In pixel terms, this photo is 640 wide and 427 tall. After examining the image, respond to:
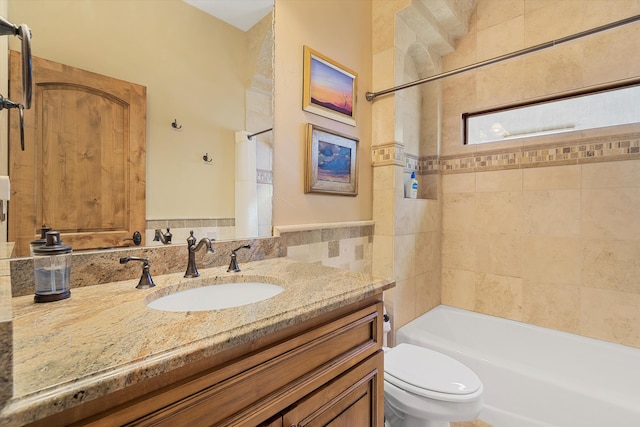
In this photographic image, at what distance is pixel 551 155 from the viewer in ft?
6.52

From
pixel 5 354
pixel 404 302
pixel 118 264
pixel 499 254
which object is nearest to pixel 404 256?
pixel 404 302

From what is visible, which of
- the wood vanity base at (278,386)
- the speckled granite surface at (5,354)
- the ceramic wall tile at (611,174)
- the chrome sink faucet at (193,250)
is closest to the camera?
the speckled granite surface at (5,354)

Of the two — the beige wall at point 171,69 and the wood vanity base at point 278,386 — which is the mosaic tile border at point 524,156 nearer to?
the beige wall at point 171,69

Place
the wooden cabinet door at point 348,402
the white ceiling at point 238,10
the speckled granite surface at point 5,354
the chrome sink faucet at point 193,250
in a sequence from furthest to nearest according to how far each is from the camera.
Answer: the white ceiling at point 238,10 → the chrome sink faucet at point 193,250 → the wooden cabinet door at point 348,402 → the speckled granite surface at point 5,354

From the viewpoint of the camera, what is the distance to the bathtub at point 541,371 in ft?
4.51

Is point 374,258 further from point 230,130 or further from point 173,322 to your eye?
point 173,322

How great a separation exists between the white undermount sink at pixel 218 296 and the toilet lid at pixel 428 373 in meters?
0.79

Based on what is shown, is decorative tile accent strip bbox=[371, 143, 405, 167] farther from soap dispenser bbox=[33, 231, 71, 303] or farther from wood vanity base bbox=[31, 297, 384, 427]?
soap dispenser bbox=[33, 231, 71, 303]

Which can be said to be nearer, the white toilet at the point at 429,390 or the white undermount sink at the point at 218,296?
the white undermount sink at the point at 218,296

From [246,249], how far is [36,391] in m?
0.93

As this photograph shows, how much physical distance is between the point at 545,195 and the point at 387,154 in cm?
117

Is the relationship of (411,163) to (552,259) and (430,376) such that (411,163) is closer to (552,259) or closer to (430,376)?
(552,259)

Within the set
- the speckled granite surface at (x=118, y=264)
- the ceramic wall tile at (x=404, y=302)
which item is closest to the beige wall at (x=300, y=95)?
the speckled granite surface at (x=118, y=264)

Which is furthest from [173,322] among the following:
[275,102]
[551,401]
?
[551,401]
